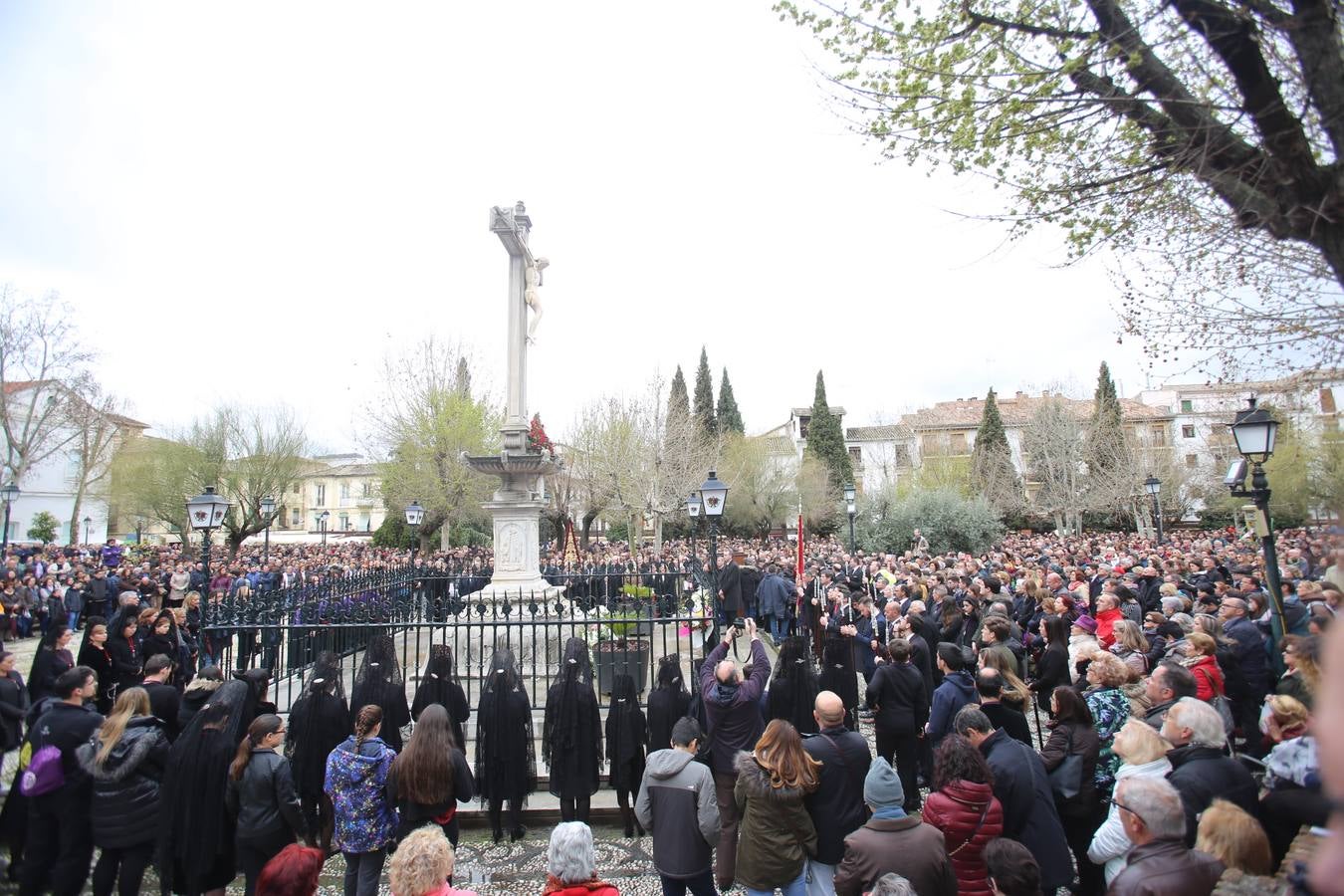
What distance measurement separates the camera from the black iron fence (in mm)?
7328

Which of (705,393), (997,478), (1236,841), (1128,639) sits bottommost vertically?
(1236,841)

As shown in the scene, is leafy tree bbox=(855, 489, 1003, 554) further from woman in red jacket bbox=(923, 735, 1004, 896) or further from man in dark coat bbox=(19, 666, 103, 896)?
man in dark coat bbox=(19, 666, 103, 896)

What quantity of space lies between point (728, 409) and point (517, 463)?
157 ft

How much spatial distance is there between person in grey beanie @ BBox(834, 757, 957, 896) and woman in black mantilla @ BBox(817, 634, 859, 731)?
10.2 ft

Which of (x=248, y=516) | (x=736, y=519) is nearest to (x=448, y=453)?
(x=248, y=516)

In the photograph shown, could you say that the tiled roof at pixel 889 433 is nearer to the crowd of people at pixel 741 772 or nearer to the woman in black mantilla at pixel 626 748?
the crowd of people at pixel 741 772

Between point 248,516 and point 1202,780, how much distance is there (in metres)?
39.0

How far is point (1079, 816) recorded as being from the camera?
4555 millimetres

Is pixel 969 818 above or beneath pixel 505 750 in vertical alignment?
above

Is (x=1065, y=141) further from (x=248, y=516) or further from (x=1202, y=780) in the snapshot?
(x=248, y=516)

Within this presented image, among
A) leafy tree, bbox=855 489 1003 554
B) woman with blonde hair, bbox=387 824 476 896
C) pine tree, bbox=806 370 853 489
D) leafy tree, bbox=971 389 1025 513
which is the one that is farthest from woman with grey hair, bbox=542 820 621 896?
pine tree, bbox=806 370 853 489

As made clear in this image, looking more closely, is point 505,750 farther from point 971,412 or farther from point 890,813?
point 971,412

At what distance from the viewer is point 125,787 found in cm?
470

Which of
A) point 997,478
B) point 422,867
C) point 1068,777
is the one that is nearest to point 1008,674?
point 1068,777
